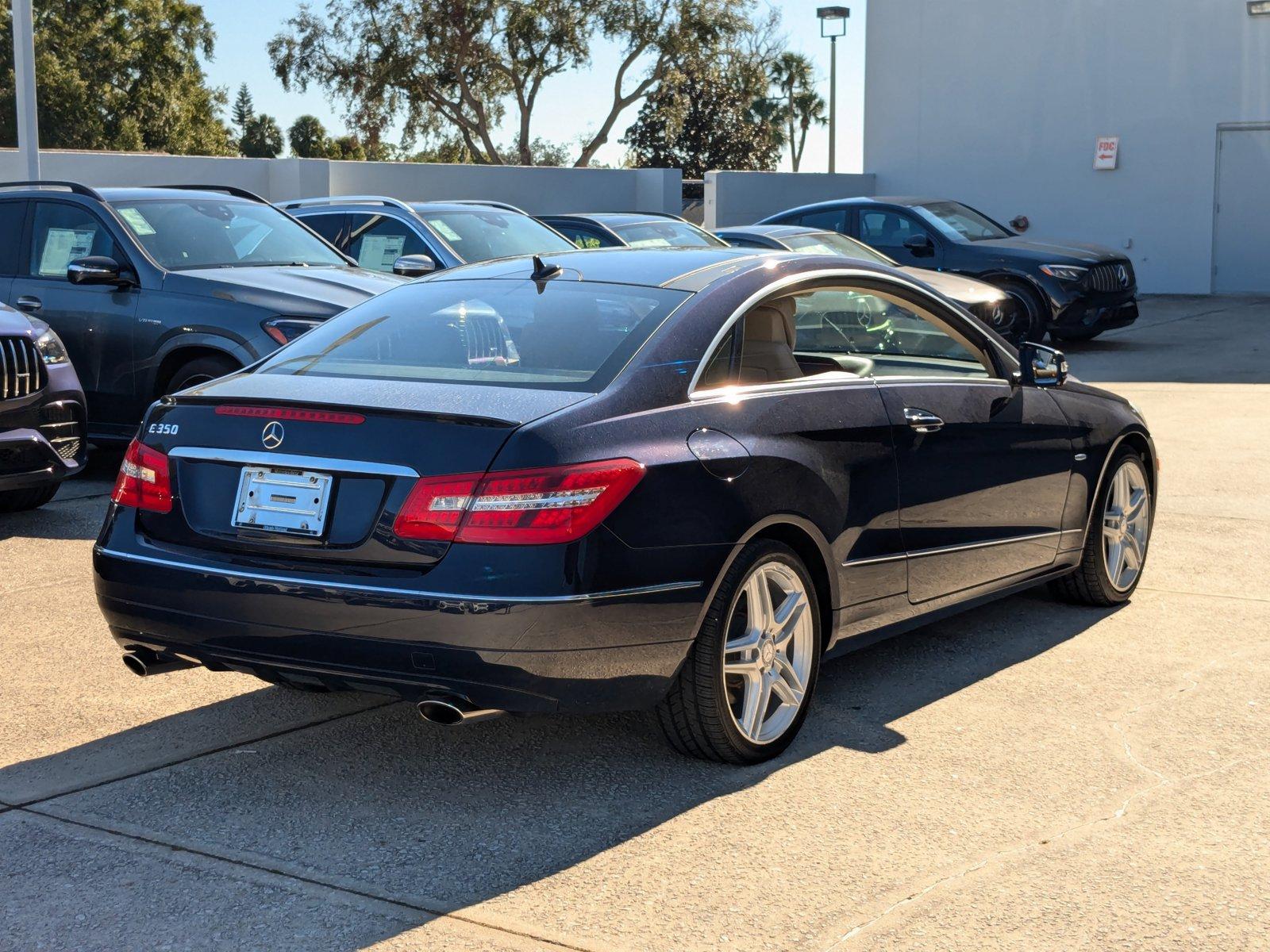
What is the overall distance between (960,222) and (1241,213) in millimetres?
9976

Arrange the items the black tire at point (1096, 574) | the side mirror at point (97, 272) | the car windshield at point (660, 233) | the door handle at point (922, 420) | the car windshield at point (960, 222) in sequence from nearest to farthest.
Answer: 1. the door handle at point (922, 420)
2. the black tire at point (1096, 574)
3. the side mirror at point (97, 272)
4. the car windshield at point (660, 233)
5. the car windshield at point (960, 222)

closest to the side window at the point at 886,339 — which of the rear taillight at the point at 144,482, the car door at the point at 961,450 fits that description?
the car door at the point at 961,450

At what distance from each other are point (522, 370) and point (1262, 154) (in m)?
23.4

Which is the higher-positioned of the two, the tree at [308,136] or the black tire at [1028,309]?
the tree at [308,136]

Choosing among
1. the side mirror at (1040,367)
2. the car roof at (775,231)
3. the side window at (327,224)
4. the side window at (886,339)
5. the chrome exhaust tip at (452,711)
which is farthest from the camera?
the car roof at (775,231)

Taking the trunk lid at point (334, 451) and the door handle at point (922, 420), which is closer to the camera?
the trunk lid at point (334, 451)

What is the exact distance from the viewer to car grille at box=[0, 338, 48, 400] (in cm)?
773

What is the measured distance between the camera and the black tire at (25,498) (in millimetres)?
8258

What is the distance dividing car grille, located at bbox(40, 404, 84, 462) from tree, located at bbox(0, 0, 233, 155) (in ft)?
Result: 146

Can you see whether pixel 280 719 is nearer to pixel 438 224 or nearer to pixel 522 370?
pixel 522 370

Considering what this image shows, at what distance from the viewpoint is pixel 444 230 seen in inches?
495

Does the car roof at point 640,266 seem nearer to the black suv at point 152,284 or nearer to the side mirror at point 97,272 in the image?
the black suv at point 152,284

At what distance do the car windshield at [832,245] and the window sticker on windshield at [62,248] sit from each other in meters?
7.50

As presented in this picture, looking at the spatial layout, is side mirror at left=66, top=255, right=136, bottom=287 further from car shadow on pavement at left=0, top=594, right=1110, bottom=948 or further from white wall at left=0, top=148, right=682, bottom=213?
white wall at left=0, top=148, right=682, bottom=213
